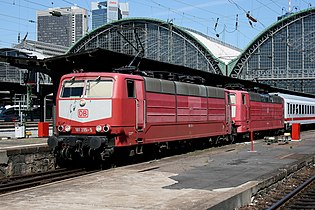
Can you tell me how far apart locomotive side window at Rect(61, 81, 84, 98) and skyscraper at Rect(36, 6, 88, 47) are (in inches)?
2495

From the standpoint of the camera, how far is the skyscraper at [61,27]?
86787mm

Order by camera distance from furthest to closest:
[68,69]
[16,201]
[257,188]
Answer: [68,69] → [257,188] → [16,201]

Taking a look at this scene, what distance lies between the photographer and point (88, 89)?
1590 cm

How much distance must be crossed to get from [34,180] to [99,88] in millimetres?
3840

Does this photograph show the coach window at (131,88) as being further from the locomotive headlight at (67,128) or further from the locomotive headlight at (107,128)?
the locomotive headlight at (67,128)

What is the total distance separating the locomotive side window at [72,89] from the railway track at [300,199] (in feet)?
26.1

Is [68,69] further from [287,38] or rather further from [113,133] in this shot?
[287,38]

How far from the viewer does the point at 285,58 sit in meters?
87.8

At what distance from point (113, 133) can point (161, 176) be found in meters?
2.97

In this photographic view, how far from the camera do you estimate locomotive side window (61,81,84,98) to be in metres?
16.1

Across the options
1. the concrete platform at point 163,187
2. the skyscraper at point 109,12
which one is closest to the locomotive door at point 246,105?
the concrete platform at point 163,187

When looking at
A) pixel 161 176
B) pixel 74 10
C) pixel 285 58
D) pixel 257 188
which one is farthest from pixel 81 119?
pixel 285 58

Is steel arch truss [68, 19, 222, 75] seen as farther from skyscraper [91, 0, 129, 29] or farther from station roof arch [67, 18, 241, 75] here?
skyscraper [91, 0, 129, 29]

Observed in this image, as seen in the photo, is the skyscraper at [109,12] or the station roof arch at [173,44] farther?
the station roof arch at [173,44]
